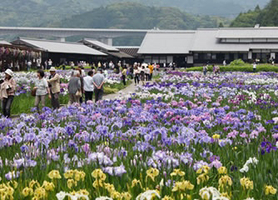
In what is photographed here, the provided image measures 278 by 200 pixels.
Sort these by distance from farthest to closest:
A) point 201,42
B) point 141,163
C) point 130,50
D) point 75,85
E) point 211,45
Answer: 1. point 130,50
2. point 201,42
3. point 211,45
4. point 75,85
5. point 141,163

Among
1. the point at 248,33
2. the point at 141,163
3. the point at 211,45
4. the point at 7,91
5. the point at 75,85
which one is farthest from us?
the point at 248,33

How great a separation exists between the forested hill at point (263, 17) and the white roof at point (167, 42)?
3071 cm

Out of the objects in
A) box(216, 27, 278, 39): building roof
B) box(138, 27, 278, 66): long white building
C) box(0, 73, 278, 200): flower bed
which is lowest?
box(0, 73, 278, 200): flower bed

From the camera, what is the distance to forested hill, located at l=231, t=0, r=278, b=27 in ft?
307

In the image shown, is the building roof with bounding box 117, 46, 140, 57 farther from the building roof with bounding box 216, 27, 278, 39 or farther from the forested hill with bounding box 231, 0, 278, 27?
the forested hill with bounding box 231, 0, 278, 27

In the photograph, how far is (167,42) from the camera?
223 feet

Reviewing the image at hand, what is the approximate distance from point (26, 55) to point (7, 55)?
6630mm

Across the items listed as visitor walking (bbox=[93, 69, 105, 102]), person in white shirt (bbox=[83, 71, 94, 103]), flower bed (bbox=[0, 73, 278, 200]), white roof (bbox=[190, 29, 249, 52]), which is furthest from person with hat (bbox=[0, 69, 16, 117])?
white roof (bbox=[190, 29, 249, 52])

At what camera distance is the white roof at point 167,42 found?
6461 cm

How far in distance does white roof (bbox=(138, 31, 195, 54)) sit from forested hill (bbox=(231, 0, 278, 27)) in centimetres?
3071

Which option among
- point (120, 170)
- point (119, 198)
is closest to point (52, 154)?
point (120, 170)

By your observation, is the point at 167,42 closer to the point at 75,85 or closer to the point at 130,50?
the point at 130,50

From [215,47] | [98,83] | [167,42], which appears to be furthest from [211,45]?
[98,83]

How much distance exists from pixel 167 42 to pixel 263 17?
42593 mm
